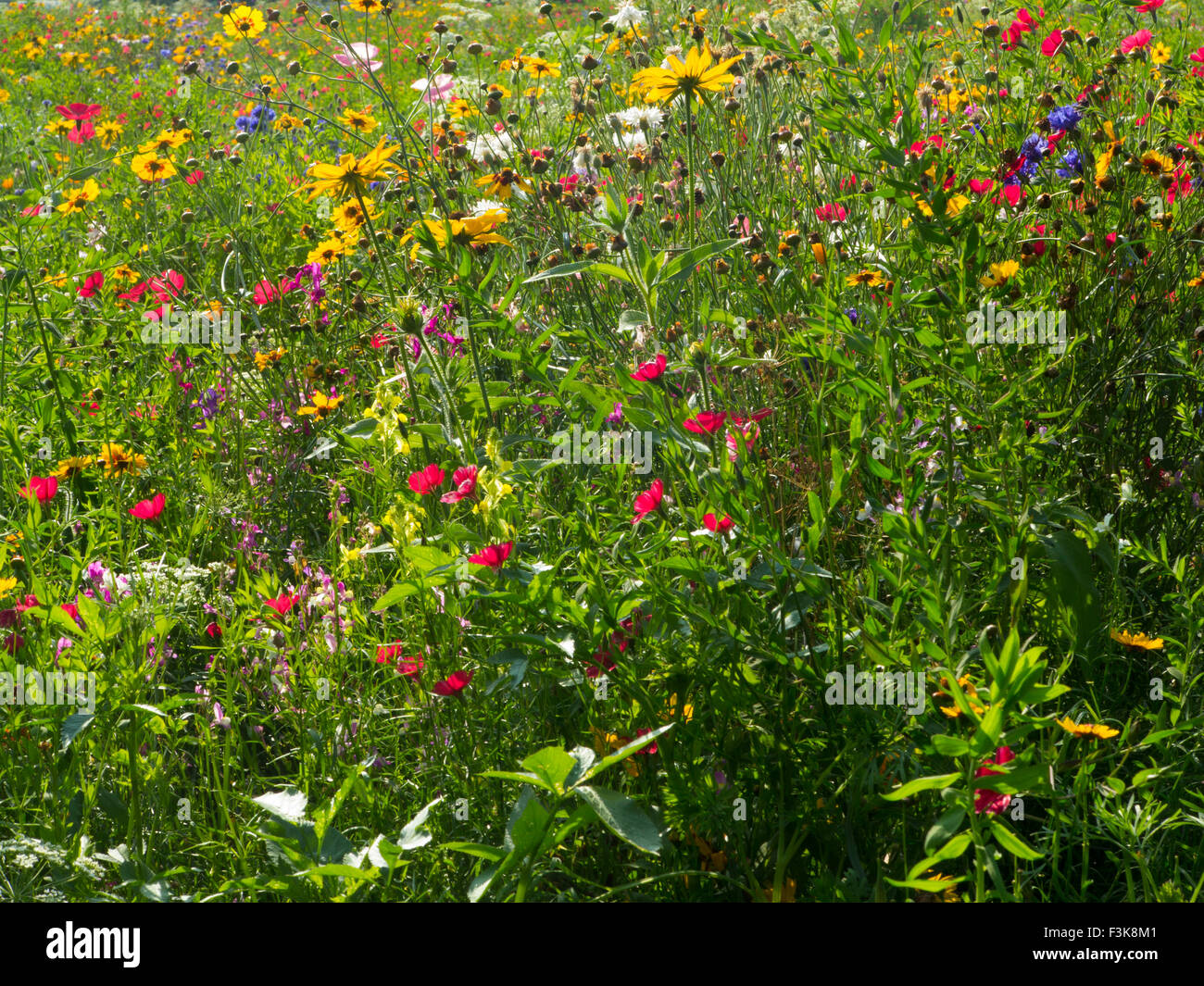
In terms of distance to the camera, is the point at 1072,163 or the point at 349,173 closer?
the point at 349,173

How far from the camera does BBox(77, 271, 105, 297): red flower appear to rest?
9.25ft

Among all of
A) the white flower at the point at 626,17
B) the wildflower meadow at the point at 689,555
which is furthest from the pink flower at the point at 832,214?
the white flower at the point at 626,17

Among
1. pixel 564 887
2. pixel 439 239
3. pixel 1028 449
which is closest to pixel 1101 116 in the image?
pixel 1028 449

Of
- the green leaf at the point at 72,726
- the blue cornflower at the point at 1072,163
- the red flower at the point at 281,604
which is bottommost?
the green leaf at the point at 72,726

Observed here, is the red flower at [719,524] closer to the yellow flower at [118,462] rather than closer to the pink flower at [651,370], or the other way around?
the pink flower at [651,370]

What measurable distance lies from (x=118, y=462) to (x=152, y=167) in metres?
1.54

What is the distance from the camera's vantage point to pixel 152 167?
3.20 m

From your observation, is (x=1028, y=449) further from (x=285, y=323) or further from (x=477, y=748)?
(x=285, y=323)

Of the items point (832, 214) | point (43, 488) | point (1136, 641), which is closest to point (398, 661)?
point (43, 488)

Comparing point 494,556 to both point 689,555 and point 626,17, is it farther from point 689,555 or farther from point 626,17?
point 626,17

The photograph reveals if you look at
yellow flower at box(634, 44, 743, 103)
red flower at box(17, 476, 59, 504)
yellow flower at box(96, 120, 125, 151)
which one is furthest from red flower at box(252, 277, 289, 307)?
yellow flower at box(96, 120, 125, 151)

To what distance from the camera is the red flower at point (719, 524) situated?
1335mm

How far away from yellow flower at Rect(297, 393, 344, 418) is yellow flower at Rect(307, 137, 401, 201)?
0.72 meters

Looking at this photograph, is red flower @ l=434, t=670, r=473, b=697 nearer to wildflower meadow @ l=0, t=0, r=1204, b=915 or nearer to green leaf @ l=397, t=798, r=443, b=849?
wildflower meadow @ l=0, t=0, r=1204, b=915
